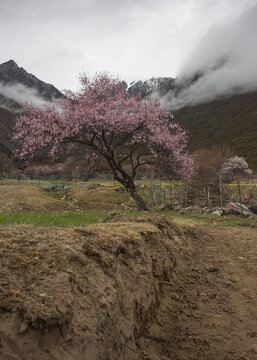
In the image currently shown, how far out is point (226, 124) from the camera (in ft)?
484

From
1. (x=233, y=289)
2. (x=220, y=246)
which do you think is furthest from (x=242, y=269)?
(x=220, y=246)

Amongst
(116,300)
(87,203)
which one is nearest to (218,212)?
(87,203)

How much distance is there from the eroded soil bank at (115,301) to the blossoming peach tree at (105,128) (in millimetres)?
10183

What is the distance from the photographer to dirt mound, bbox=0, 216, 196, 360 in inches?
77.6

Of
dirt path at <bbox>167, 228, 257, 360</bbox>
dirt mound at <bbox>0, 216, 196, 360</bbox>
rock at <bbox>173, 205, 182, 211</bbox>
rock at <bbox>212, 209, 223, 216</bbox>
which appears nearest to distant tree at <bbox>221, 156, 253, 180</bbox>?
rock at <bbox>173, 205, 182, 211</bbox>

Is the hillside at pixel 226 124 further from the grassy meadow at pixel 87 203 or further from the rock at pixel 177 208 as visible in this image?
the rock at pixel 177 208

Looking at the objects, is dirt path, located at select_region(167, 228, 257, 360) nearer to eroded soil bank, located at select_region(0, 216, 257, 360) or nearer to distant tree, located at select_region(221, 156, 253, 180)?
eroded soil bank, located at select_region(0, 216, 257, 360)

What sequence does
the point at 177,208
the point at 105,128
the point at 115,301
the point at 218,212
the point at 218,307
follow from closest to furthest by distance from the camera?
the point at 115,301 < the point at 218,307 < the point at 105,128 < the point at 218,212 < the point at 177,208

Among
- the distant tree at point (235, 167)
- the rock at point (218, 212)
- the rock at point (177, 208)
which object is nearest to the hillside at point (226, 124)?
the distant tree at point (235, 167)

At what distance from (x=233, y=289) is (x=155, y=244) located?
5.65 feet

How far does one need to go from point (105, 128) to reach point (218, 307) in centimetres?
1215

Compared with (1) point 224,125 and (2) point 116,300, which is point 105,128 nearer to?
(2) point 116,300

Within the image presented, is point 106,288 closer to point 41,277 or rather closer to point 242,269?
point 41,277

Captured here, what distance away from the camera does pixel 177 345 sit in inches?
126
